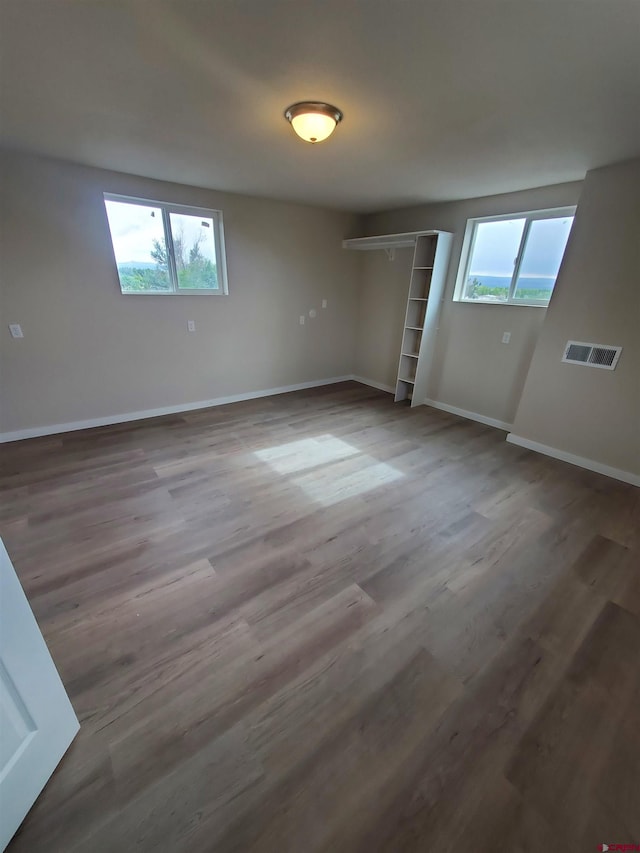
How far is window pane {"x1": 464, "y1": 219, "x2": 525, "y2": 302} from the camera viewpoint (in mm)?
3490

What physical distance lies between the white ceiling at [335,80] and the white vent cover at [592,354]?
1.34 meters

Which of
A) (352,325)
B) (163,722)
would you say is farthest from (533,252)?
(163,722)

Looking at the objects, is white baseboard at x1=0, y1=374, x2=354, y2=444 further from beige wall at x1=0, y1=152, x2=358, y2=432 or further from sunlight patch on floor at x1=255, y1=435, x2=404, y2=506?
sunlight patch on floor at x1=255, y1=435, x2=404, y2=506

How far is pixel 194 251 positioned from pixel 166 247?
0.29 meters

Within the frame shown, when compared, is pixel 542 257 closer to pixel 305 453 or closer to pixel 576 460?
pixel 576 460

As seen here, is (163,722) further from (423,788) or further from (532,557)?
(532,557)

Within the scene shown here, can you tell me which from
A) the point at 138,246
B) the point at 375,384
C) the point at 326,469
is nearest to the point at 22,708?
Answer: the point at 326,469

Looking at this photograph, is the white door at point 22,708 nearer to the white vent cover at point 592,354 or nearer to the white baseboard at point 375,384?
the white vent cover at point 592,354

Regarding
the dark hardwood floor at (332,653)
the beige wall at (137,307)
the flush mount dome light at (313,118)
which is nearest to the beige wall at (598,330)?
the dark hardwood floor at (332,653)

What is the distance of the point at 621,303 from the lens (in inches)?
106

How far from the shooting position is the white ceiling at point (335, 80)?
1189mm

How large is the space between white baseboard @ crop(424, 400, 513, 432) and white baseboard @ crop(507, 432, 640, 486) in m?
0.31

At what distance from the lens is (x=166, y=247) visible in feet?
11.7

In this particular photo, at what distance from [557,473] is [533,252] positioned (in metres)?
2.19
